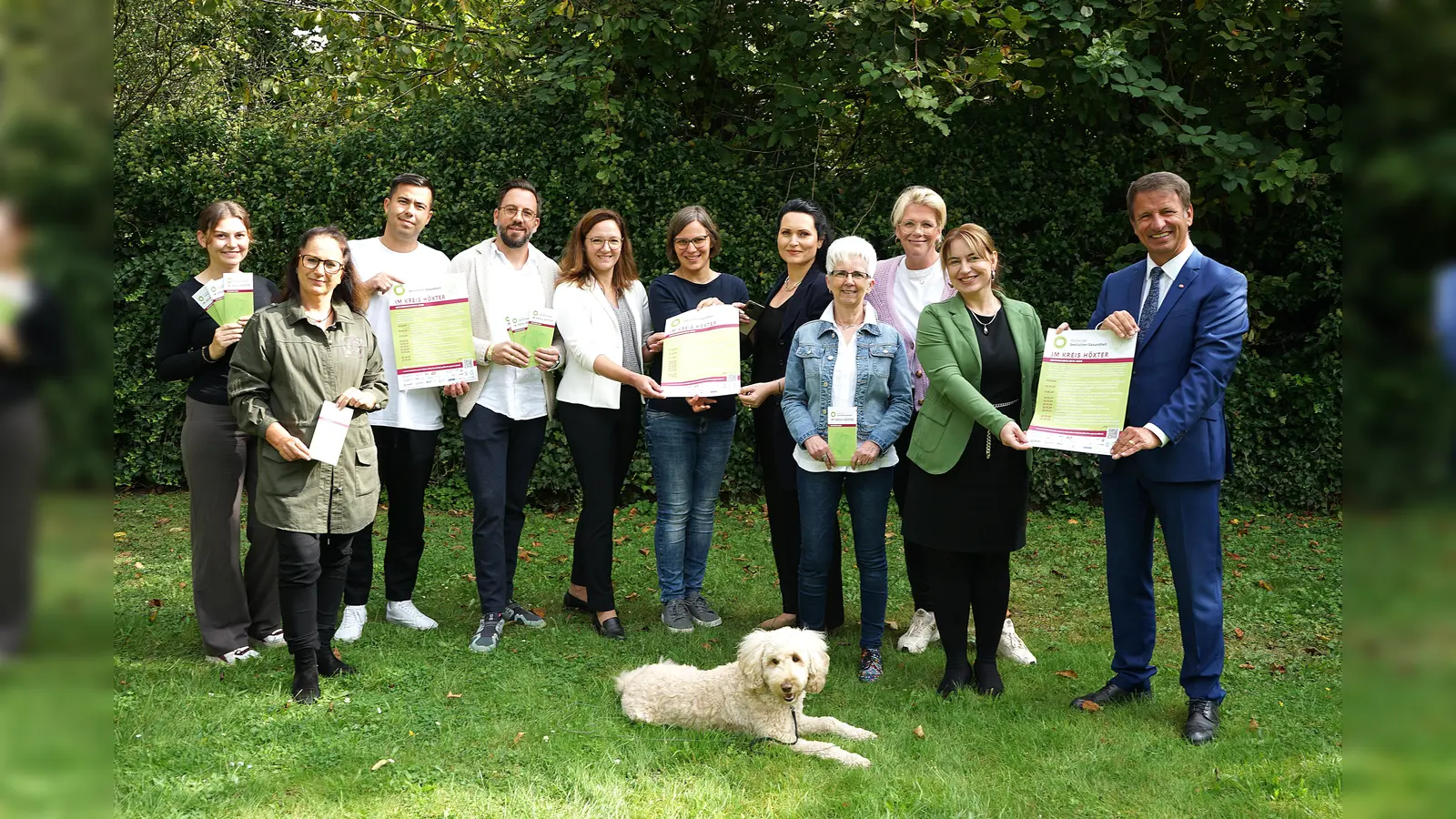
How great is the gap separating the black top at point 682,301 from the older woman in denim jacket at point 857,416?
2.07 feet

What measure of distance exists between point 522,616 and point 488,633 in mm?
Answer: 450

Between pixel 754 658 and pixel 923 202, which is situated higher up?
pixel 923 202

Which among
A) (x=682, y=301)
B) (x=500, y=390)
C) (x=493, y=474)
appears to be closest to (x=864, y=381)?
Result: (x=682, y=301)

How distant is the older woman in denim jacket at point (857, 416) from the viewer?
4637 millimetres

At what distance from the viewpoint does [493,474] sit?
16.9ft

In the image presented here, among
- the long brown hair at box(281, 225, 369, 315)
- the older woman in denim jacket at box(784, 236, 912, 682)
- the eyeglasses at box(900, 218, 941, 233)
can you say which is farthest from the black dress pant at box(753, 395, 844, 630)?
the long brown hair at box(281, 225, 369, 315)

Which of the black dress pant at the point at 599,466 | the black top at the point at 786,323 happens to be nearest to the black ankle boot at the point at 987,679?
the black top at the point at 786,323

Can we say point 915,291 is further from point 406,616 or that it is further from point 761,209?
point 761,209

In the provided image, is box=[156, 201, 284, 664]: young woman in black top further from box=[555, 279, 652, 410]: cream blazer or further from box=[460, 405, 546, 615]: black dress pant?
box=[555, 279, 652, 410]: cream blazer

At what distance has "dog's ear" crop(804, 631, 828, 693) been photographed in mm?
3896

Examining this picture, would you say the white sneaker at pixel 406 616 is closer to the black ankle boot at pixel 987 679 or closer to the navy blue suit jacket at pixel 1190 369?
the black ankle boot at pixel 987 679

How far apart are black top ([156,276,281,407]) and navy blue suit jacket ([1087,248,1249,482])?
157 inches
